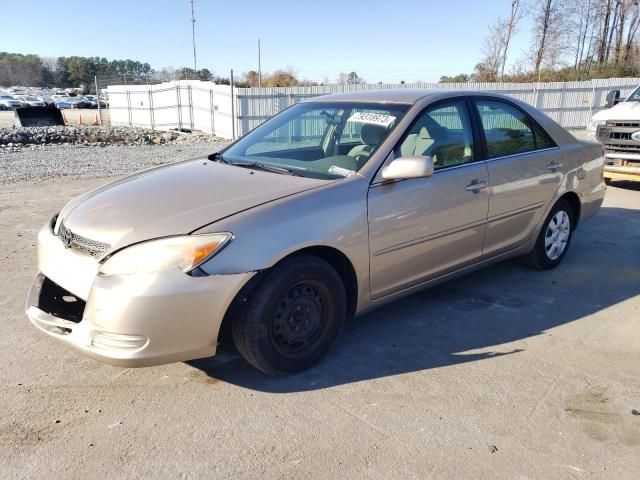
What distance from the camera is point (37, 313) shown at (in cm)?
311

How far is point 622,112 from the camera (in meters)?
8.98

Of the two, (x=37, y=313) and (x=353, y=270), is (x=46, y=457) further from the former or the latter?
(x=353, y=270)

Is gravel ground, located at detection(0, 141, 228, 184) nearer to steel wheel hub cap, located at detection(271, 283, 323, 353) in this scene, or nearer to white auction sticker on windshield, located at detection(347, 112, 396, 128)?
white auction sticker on windshield, located at detection(347, 112, 396, 128)

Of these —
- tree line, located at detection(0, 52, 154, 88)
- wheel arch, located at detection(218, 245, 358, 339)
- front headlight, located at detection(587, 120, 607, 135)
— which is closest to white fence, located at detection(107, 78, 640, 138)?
front headlight, located at detection(587, 120, 607, 135)

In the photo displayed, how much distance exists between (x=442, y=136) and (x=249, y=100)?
1619 cm

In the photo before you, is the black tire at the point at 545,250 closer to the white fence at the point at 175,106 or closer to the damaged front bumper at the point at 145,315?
the damaged front bumper at the point at 145,315

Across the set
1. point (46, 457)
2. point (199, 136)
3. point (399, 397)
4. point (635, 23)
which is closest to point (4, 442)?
point (46, 457)

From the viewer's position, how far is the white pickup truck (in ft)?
28.5

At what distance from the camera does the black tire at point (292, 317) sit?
9.84ft

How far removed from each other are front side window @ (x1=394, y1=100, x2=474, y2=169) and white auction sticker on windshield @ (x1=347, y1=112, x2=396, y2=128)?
17 centimetres

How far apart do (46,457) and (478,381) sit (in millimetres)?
2336

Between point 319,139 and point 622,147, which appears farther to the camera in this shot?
point 622,147

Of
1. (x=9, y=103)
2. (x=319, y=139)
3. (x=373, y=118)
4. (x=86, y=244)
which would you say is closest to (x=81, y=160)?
(x=319, y=139)

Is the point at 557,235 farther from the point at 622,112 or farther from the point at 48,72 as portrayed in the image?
the point at 48,72
